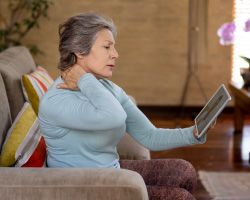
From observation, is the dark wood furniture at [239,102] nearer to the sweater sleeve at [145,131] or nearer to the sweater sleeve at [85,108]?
the sweater sleeve at [145,131]

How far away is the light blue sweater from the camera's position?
1.74 metres

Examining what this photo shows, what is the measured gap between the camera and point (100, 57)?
6.07ft

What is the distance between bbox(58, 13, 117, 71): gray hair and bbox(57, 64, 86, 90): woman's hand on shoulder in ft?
0.06

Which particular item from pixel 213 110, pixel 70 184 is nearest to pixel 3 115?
pixel 70 184

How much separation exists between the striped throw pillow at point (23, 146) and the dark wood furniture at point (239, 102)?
2509mm

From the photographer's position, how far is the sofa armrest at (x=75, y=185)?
1586mm

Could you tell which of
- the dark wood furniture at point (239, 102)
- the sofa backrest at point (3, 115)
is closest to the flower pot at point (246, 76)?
the dark wood furniture at point (239, 102)

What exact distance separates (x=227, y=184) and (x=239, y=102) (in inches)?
55.6

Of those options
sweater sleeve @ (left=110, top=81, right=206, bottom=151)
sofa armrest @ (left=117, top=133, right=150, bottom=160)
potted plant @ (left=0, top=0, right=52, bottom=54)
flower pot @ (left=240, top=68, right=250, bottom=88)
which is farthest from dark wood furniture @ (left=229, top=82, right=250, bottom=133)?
sweater sleeve @ (left=110, top=81, right=206, bottom=151)

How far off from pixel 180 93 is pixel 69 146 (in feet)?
13.2

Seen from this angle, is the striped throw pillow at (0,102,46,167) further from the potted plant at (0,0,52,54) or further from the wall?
the wall

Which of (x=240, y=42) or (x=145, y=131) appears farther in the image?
(x=240, y=42)

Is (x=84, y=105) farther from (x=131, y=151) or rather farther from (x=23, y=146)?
(x=131, y=151)

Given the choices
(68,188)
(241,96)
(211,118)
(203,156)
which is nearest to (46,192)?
(68,188)
